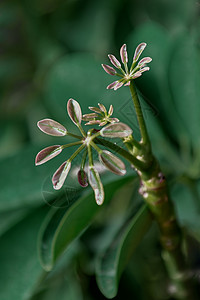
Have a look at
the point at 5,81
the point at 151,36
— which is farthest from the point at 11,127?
the point at 151,36

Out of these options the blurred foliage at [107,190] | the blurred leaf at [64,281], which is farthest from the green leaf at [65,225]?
the blurred leaf at [64,281]

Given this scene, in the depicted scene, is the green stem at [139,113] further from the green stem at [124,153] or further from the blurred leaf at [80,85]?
the blurred leaf at [80,85]

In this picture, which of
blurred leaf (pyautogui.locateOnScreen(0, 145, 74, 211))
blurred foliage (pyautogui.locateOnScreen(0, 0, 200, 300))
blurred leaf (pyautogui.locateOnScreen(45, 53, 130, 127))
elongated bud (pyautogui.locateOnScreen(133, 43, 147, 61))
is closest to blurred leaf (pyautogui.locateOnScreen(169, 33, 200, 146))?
blurred foliage (pyautogui.locateOnScreen(0, 0, 200, 300))

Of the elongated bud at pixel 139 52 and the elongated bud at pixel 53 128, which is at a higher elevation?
the elongated bud at pixel 139 52

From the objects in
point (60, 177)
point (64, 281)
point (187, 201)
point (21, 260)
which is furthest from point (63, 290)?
point (60, 177)

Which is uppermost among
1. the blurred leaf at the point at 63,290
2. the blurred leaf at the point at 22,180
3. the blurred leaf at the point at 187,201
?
the blurred leaf at the point at 22,180

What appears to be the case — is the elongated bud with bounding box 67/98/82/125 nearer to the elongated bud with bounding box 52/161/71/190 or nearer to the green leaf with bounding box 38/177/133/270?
the elongated bud with bounding box 52/161/71/190
